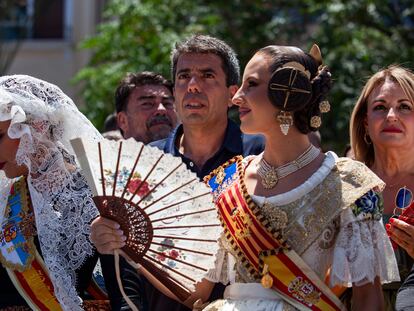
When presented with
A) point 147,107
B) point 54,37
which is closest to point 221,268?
point 147,107

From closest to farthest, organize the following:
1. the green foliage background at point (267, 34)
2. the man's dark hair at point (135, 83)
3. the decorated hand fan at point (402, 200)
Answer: the decorated hand fan at point (402, 200) → the man's dark hair at point (135, 83) → the green foliage background at point (267, 34)

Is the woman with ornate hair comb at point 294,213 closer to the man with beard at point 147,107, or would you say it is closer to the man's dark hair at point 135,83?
the man with beard at point 147,107

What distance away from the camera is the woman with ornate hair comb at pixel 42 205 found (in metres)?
4.09

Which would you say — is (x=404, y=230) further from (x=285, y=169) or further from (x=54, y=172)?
(x=54, y=172)

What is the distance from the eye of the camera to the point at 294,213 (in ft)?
12.2

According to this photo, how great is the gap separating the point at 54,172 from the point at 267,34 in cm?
799

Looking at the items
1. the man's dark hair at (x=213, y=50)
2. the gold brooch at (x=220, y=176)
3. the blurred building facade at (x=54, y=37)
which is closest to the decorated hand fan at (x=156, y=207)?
the gold brooch at (x=220, y=176)

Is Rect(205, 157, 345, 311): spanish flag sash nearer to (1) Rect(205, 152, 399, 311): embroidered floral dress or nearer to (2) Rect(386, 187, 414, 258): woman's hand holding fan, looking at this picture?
(1) Rect(205, 152, 399, 311): embroidered floral dress

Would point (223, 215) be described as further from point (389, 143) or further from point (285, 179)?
point (389, 143)

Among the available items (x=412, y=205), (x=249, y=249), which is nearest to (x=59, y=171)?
(x=249, y=249)

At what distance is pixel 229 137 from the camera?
4984 millimetres

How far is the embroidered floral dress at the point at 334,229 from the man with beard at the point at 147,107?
2.40 m

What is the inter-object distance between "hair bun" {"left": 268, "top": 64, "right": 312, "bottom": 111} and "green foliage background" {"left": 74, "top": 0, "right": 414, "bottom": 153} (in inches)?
264

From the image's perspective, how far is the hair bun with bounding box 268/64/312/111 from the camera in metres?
3.78
